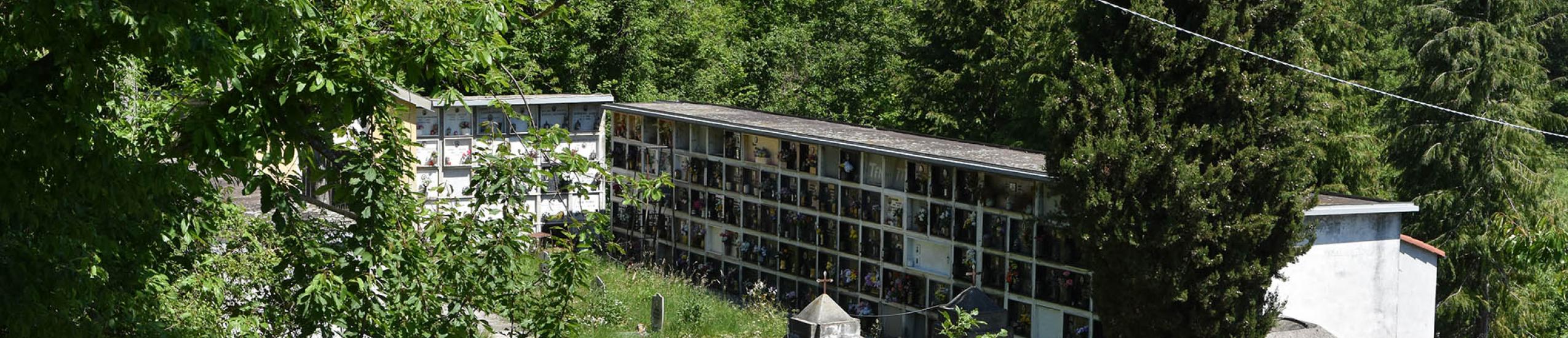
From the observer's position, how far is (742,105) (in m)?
35.7

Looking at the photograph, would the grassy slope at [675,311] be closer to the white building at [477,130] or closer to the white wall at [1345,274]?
the white building at [477,130]

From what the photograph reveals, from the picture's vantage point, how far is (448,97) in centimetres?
817

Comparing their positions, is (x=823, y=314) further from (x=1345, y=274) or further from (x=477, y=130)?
(x=477, y=130)

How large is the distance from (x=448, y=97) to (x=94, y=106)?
2.11 m

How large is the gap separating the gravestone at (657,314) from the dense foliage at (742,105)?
3.88 meters

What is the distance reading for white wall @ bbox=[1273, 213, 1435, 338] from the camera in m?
16.5

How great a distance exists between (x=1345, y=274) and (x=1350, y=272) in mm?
54

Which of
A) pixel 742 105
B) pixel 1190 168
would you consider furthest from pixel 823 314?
pixel 742 105

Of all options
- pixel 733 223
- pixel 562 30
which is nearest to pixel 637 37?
pixel 562 30

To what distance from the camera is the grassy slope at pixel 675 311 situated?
59.8 feet

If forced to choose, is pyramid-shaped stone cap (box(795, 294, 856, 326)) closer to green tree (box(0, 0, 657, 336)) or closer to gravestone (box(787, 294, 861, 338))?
gravestone (box(787, 294, 861, 338))

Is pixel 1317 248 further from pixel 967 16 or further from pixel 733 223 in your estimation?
pixel 967 16

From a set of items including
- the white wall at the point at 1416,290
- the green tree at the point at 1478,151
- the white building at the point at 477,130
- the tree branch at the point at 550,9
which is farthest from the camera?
the white building at the point at 477,130

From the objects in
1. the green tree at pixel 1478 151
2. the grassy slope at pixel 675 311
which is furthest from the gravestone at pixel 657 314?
the green tree at pixel 1478 151
